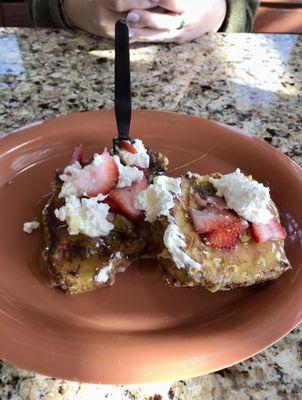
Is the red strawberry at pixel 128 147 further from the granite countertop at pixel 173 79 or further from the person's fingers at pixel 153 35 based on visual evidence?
the person's fingers at pixel 153 35

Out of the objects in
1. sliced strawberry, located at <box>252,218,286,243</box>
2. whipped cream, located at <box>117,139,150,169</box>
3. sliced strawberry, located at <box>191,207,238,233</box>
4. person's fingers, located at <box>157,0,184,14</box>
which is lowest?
sliced strawberry, located at <box>252,218,286,243</box>

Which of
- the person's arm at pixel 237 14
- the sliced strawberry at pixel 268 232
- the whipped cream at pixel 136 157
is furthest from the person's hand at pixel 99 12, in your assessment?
the sliced strawberry at pixel 268 232

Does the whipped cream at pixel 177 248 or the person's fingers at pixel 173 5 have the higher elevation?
the person's fingers at pixel 173 5

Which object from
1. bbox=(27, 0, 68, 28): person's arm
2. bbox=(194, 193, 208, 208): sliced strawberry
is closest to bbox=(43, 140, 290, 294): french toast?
bbox=(194, 193, 208, 208): sliced strawberry

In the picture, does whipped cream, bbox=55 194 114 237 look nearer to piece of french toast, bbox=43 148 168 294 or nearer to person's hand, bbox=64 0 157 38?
piece of french toast, bbox=43 148 168 294

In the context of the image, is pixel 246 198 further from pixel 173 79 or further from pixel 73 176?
pixel 173 79

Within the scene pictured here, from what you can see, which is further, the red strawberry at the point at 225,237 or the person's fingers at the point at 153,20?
the person's fingers at the point at 153,20

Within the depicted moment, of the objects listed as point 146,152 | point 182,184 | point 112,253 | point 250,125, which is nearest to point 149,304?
point 112,253
